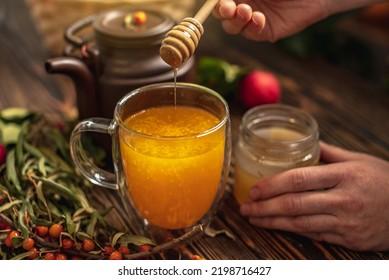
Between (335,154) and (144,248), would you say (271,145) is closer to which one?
(335,154)

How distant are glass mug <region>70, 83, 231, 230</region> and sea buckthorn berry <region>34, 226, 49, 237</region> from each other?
0.46 ft

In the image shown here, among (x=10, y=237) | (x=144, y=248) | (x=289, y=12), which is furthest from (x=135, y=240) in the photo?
(x=289, y=12)

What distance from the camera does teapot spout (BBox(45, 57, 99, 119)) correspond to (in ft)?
4.06

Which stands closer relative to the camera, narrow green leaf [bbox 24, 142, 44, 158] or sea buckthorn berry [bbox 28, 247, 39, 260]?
sea buckthorn berry [bbox 28, 247, 39, 260]

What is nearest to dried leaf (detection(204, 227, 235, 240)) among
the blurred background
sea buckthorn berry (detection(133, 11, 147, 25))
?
sea buckthorn berry (detection(133, 11, 147, 25))

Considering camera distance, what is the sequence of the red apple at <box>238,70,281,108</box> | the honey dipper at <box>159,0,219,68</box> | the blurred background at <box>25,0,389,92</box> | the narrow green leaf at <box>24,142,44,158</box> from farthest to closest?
1. the blurred background at <box>25,0,389,92</box>
2. the red apple at <box>238,70,281,108</box>
3. the narrow green leaf at <box>24,142,44,158</box>
4. the honey dipper at <box>159,0,219,68</box>

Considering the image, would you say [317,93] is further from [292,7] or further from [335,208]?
[335,208]

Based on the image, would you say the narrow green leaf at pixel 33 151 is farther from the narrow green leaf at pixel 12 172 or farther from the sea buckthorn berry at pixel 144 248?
the sea buckthorn berry at pixel 144 248

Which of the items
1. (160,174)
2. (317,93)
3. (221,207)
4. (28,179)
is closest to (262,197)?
(221,207)

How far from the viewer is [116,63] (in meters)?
1.25

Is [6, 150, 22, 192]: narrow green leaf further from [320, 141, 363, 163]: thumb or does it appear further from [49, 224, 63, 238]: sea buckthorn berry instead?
[320, 141, 363, 163]: thumb

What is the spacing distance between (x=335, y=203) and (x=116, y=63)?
23.1 inches

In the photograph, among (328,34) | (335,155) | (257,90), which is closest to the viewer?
(335,155)

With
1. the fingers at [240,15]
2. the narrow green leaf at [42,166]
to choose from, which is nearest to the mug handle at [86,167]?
the narrow green leaf at [42,166]
